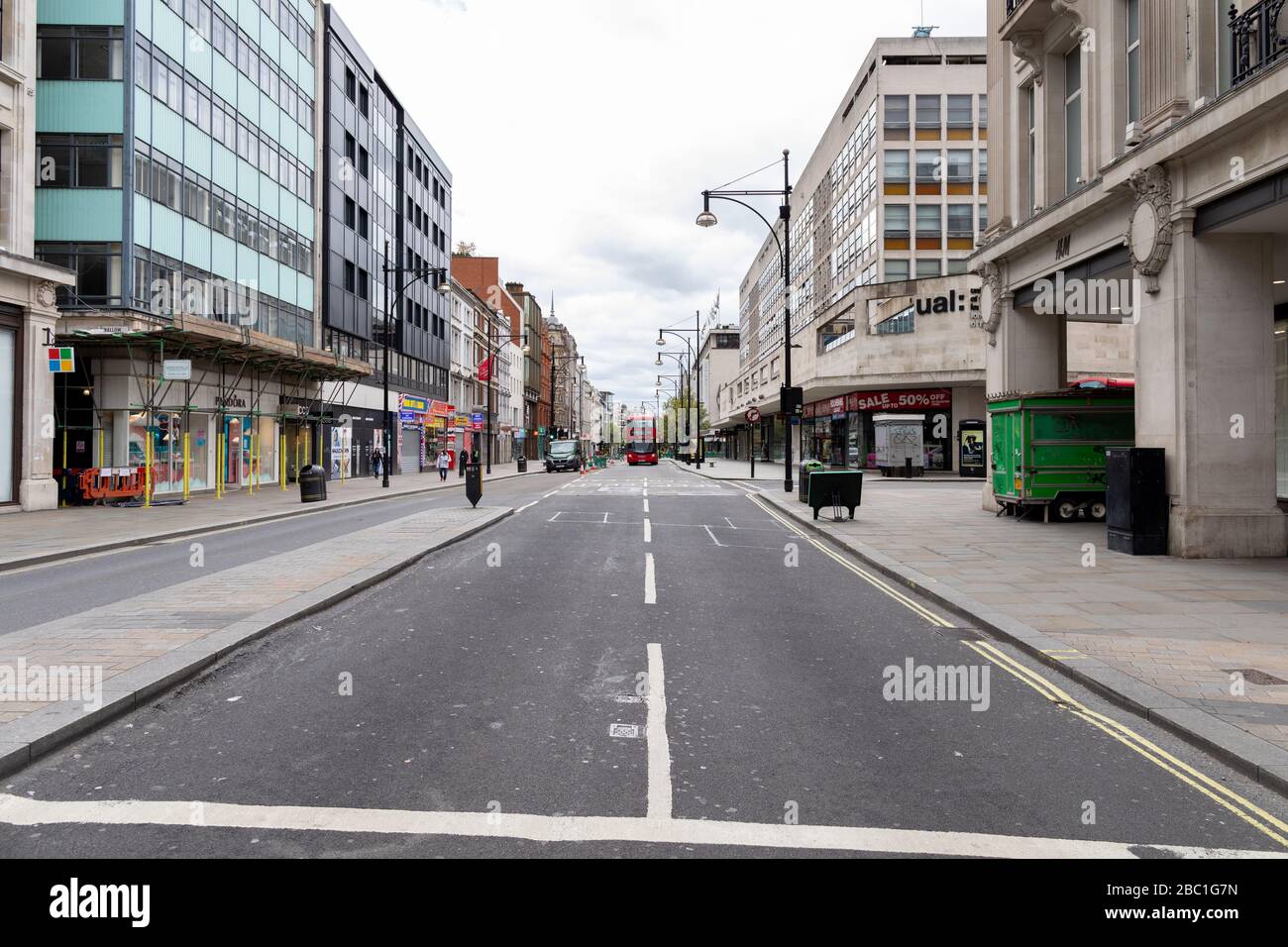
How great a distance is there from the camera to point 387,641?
22.2 ft

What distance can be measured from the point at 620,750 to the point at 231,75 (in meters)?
33.6

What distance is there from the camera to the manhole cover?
546 cm

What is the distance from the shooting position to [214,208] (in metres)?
28.2

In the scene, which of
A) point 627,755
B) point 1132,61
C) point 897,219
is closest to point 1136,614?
point 627,755

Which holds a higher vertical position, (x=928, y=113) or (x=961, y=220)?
(x=928, y=113)

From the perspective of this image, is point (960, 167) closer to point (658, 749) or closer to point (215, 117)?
point (215, 117)

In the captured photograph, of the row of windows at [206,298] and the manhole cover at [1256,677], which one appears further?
the row of windows at [206,298]

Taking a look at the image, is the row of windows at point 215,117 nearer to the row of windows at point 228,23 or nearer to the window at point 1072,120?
the row of windows at point 228,23

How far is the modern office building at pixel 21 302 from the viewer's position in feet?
63.2

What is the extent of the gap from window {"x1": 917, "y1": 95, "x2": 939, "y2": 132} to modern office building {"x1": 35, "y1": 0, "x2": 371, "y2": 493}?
32.8 meters

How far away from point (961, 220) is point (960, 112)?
5.91m

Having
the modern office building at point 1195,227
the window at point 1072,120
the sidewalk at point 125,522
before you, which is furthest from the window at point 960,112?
the sidewalk at point 125,522

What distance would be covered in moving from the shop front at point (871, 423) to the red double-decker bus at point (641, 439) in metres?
Result: 20.9
